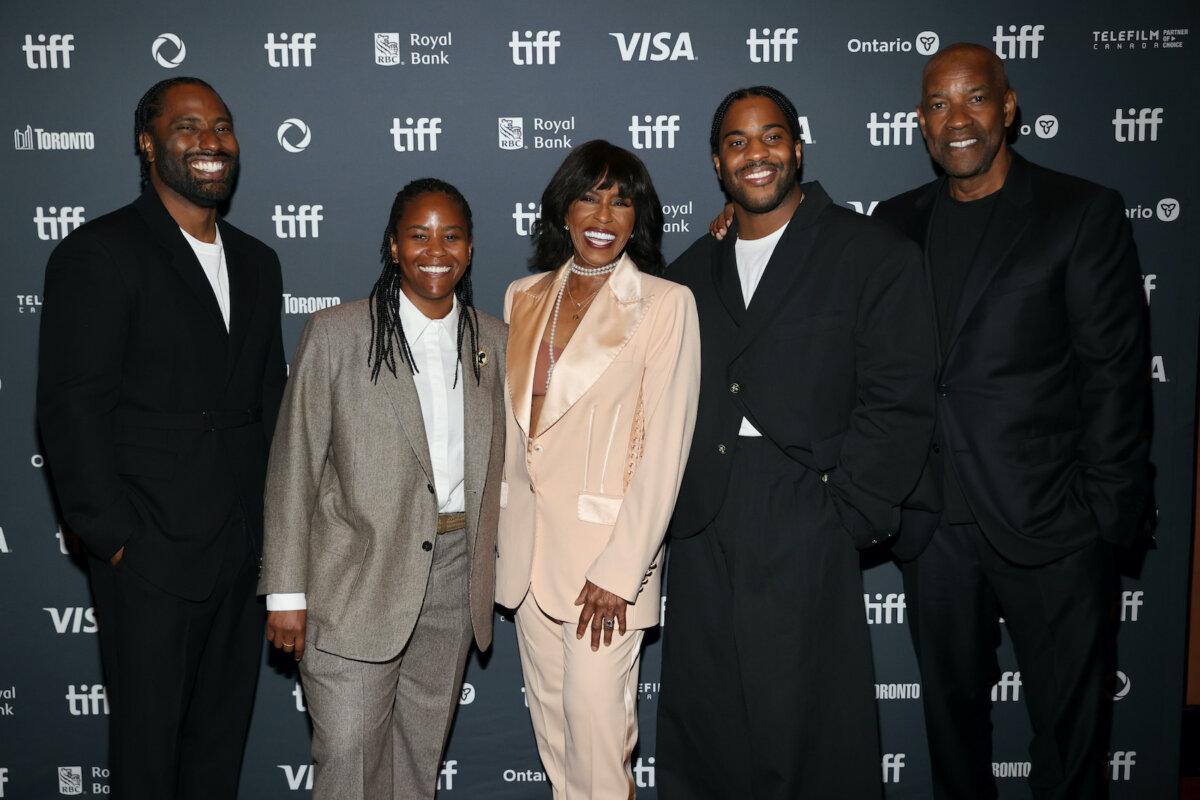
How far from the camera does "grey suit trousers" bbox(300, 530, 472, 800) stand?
97.6 inches

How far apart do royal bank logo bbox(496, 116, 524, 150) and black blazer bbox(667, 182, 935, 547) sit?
1.23 meters

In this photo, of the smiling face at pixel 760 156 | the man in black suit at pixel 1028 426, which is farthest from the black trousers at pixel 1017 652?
the smiling face at pixel 760 156

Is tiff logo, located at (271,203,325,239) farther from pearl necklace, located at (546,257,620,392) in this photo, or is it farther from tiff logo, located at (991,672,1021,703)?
tiff logo, located at (991,672,1021,703)

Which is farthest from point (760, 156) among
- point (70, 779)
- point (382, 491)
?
point (70, 779)

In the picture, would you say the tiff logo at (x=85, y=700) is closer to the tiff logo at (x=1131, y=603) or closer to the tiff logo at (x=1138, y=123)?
the tiff logo at (x=1131, y=603)

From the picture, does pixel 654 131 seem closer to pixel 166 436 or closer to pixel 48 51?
pixel 166 436

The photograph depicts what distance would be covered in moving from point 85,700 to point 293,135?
7.44ft

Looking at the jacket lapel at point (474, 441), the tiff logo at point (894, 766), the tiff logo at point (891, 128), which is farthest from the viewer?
the tiff logo at point (894, 766)

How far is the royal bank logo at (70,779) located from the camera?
138 inches

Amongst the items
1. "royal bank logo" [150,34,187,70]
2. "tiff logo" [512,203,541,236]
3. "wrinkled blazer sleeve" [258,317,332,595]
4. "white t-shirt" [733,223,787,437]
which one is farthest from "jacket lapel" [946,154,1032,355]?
"royal bank logo" [150,34,187,70]

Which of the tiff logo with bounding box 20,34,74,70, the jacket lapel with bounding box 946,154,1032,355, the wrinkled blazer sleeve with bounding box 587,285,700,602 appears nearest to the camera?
the wrinkled blazer sleeve with bounding box 587,285,700,602

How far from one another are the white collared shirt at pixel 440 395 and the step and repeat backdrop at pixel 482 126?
90 centimetres

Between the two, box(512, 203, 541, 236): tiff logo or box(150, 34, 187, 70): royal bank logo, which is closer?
box(150, 34, 187, 70): royal bank logo

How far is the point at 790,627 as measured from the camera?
252 cm
